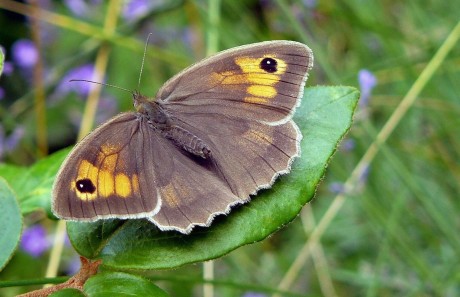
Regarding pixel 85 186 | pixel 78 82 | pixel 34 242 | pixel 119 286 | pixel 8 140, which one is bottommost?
pixel 119 286

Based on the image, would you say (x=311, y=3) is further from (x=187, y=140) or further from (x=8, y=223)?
(x=8, y=223)

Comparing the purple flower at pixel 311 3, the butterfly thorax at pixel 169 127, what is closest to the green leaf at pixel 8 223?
the butterfly thorax at pixel 169 127

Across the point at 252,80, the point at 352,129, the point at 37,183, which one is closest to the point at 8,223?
the point at 37,183

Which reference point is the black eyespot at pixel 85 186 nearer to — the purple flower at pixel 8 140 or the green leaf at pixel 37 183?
the green leaf at pixel 37 183

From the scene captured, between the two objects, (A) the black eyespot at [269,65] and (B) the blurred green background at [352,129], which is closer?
(A) the black eyespot at [269,65]

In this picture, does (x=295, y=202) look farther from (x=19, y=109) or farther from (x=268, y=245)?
(x=268, y=245)

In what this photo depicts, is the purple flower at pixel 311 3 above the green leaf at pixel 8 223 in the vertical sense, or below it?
above

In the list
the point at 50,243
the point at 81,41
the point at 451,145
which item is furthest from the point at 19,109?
the point at 451,145
